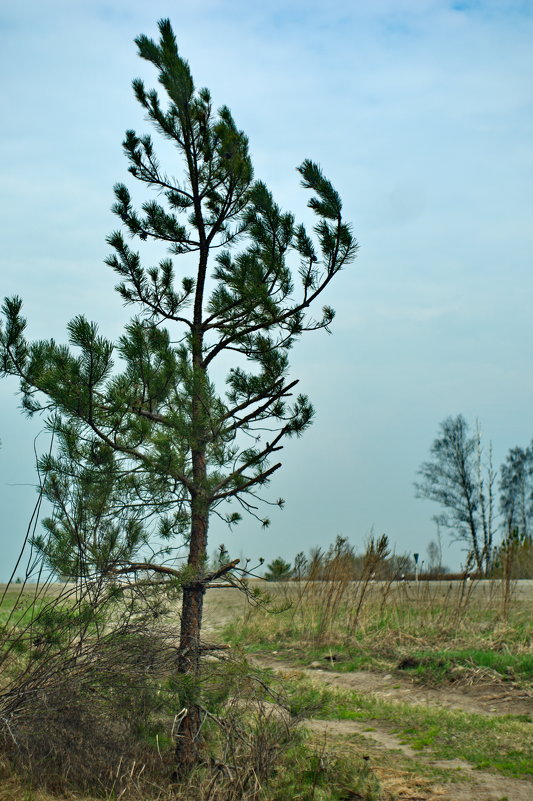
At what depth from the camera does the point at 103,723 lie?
167 inches

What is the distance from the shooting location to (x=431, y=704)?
22.4 ft

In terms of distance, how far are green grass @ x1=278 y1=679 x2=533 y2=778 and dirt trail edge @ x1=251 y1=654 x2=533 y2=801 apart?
0.13m

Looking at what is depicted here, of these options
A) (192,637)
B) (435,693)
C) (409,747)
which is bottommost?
(409,747)

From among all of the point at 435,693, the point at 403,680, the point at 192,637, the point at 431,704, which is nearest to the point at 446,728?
the point at 431,704

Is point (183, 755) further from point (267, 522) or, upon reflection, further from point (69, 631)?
point (267, 522)

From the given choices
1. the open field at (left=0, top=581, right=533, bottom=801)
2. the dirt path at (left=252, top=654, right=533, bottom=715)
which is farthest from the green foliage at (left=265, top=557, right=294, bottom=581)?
the dirt path at (left=252, top=654, right=533, bottom=715)

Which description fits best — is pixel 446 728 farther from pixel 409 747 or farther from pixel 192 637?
pixel 192 637

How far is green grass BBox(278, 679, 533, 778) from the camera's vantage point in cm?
499

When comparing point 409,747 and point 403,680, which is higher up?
point 403,680

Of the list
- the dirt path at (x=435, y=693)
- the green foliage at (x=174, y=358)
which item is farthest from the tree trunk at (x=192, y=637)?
the dirt path at (x=435, y=693)

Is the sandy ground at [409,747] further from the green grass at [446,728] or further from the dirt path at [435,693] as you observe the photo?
the green grass at [446,728]

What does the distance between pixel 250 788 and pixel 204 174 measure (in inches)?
155

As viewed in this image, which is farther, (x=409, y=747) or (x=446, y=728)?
(x=446, y=728)

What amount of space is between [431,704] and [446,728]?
932 millimetres
